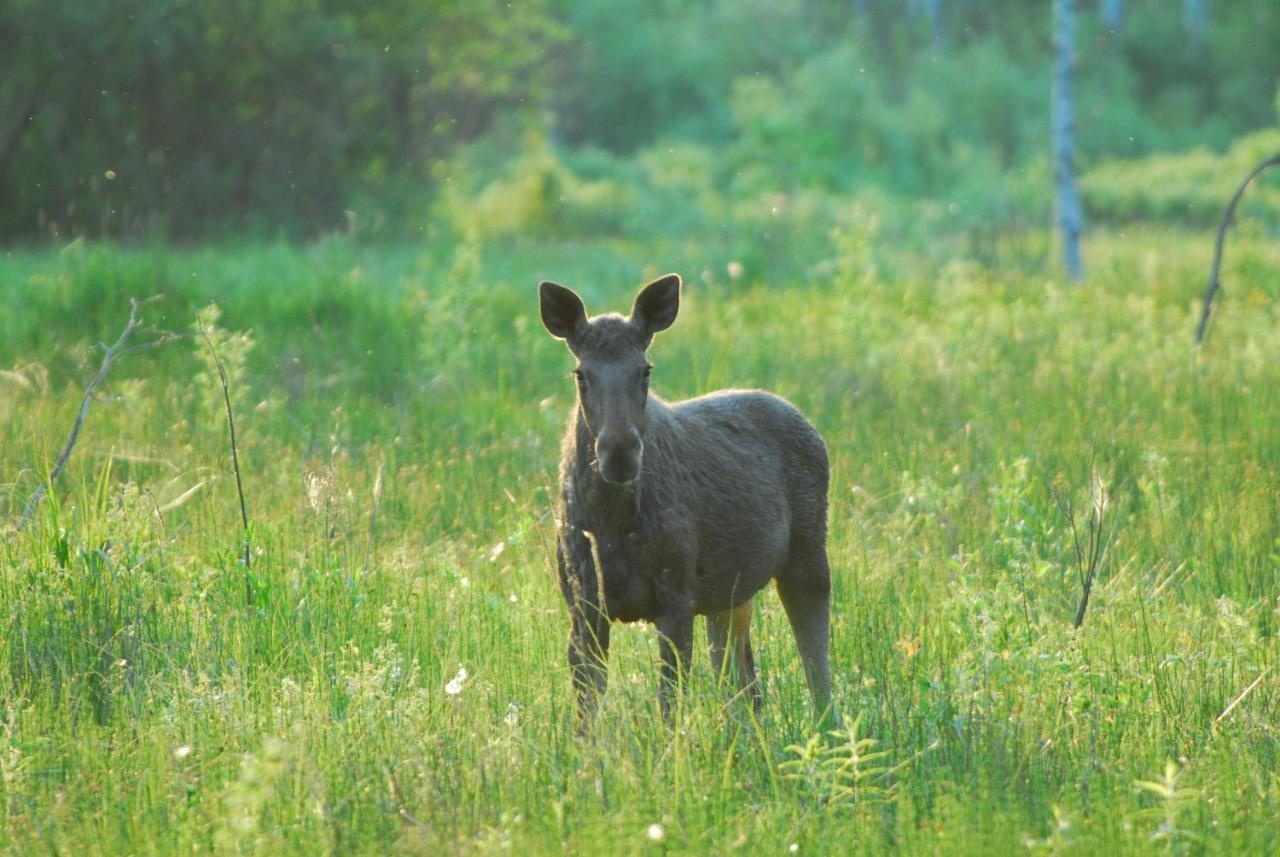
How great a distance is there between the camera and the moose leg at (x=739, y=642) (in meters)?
5.92

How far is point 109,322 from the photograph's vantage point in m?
12.7

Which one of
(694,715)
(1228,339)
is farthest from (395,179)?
(694,715)

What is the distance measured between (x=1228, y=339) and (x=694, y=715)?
33.1 ft

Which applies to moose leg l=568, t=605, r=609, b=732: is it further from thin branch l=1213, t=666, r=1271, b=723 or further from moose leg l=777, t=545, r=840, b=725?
thin branch l=1213, t=666, r=1271, b=723

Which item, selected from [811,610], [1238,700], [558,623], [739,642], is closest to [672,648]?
[739,642]

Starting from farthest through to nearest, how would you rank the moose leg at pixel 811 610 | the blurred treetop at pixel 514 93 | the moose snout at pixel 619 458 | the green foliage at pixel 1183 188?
1. the green foliage at pixel 1183 188
2. the blurred treetop at pixel 514 93
3. the moose leg at pixel 811 610
4. the moose snout at pixel 619 458

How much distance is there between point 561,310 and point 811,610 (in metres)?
1.55

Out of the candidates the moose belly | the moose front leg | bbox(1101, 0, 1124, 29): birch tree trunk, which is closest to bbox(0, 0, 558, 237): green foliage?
the moose belly

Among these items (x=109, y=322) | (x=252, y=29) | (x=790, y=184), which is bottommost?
(x=790, y=184)

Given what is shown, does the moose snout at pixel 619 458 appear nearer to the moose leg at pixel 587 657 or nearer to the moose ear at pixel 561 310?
the moose leg at pixel 587 657

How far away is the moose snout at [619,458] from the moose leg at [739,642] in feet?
3.50

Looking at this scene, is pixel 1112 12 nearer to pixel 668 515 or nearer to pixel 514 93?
pixel 514 93

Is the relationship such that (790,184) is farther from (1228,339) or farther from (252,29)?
(1228,339)

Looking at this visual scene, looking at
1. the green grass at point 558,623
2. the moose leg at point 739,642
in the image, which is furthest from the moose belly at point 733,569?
the green grass at point 558,623
